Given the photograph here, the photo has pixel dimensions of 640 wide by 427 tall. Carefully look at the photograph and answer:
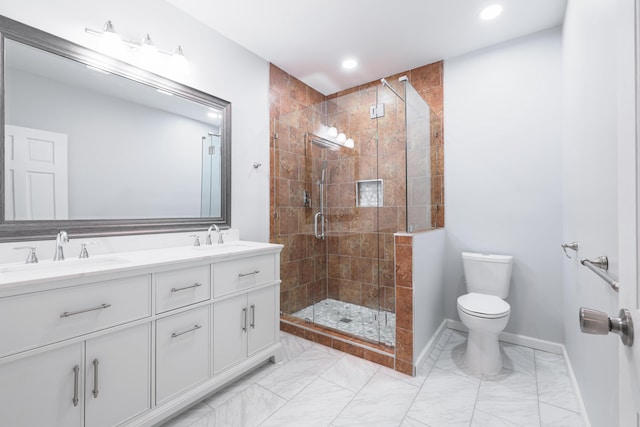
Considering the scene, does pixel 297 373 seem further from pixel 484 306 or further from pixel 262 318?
pixel 484 306

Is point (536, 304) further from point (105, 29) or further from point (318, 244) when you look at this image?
point (105, 29)

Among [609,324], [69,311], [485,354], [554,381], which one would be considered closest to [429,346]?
[485,354]

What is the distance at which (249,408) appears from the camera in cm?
164

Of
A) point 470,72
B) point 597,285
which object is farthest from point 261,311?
point 470,72

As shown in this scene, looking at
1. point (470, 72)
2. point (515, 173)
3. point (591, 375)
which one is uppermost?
point (470, 72)

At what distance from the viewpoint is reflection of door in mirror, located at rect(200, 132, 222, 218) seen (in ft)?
7.43

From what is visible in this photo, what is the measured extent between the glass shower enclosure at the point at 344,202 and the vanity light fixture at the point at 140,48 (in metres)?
1.04

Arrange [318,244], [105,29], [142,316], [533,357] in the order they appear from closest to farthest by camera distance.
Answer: [142,316] < [105,29] < [533,357] < [318,244]

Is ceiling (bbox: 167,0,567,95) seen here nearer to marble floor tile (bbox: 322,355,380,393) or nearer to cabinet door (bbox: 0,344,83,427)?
cabinet door (bbox: 0,344,83,427)

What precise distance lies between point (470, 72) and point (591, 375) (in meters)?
2.39

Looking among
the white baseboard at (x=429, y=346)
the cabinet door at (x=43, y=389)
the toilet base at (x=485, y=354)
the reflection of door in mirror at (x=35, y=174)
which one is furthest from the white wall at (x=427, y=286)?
the reflection of door in mirror at (x=35, y=174)

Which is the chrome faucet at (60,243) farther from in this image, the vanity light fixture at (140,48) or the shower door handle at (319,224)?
the shower door handle at (319,224)

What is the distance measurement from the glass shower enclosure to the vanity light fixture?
3.43ft

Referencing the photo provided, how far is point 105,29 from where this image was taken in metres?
1.65
